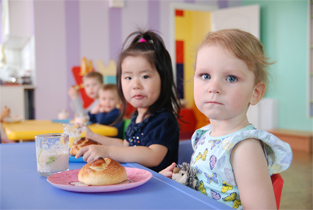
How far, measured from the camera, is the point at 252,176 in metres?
0.72

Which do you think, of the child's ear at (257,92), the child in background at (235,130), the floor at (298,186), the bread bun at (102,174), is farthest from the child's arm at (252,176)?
the floor at (298,186)

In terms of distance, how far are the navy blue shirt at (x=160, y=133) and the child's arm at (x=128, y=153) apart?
40 mm

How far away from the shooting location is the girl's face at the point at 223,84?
802mm

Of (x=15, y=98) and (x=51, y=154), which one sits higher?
(x=51, y=154)

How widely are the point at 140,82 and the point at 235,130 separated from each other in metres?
0.57

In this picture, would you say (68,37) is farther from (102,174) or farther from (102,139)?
(102,174)

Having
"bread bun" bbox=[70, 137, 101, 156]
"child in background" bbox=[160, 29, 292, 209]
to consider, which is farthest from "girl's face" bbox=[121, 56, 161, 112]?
"child in background" bbox=[160, 29, 292, 209]

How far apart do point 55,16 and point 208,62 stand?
4.07 m

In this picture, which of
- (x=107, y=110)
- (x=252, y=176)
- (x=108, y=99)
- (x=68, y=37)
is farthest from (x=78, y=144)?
(x=68, y=37)

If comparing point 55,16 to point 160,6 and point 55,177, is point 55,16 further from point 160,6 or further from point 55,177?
point 55,177

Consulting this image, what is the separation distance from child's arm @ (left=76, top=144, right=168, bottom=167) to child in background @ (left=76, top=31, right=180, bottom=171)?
0.7 inches

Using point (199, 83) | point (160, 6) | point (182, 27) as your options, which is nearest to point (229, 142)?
point (199, 83)

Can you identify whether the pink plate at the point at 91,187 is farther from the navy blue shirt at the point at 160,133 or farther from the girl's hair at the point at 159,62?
the girl's hair at the point at 159,62

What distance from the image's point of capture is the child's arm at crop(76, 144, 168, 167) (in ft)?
3.03
